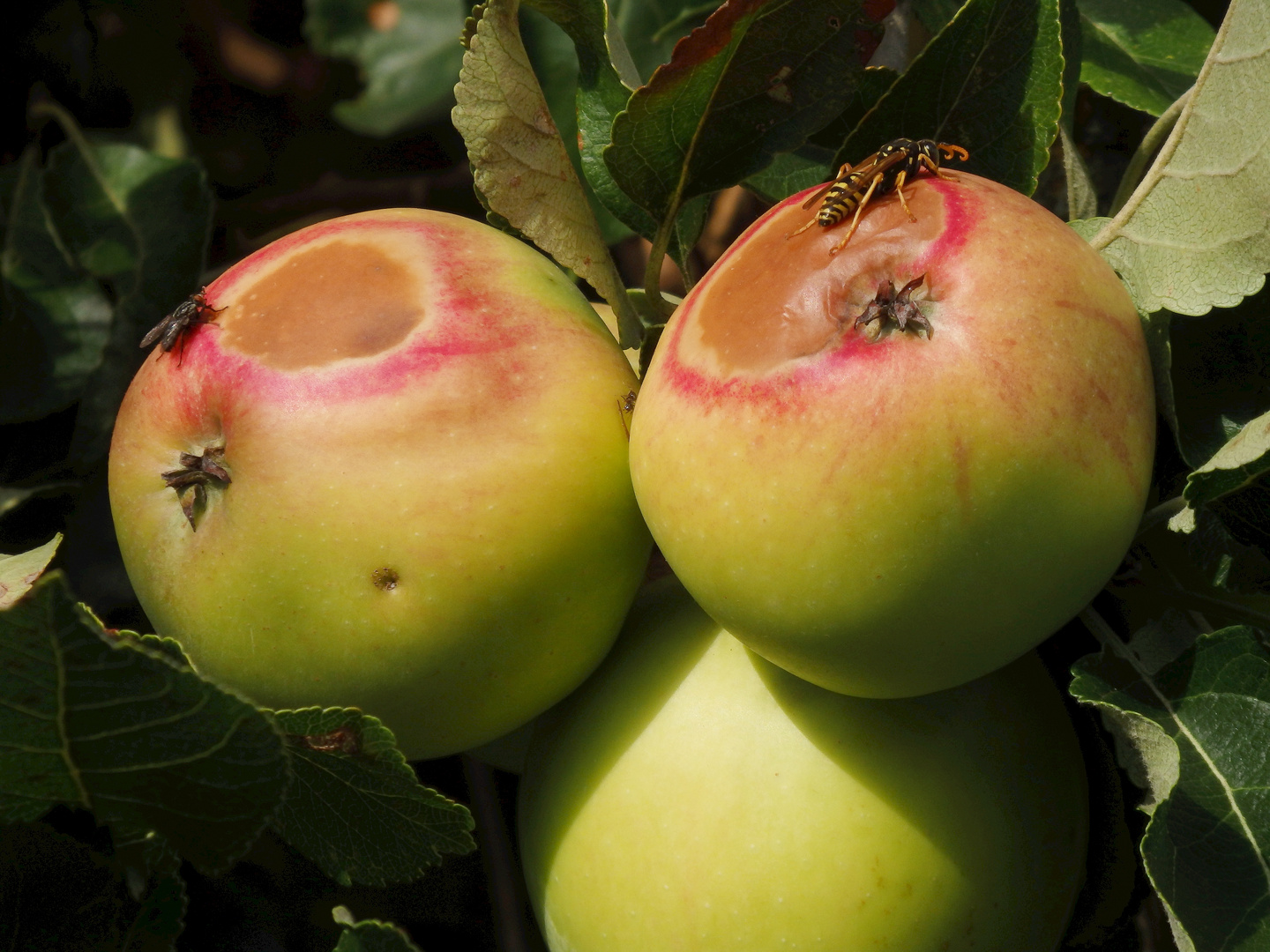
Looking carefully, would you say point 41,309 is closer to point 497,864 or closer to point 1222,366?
point 497,864

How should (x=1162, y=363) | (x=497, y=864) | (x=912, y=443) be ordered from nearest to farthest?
(x=912, y=443) → (x=1162, y=363) → (x=497, y=864)

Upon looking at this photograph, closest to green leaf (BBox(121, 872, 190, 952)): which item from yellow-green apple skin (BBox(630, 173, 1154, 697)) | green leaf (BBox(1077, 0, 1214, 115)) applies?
yellow-green apple skin (BBox(630, 173, 1154, 697))

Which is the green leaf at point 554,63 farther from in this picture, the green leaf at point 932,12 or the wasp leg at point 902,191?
the wasp leg at point 902,191

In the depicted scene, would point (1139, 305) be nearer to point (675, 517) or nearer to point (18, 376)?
point (675, 517)

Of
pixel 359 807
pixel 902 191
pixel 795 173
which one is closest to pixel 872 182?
pixel 902 191

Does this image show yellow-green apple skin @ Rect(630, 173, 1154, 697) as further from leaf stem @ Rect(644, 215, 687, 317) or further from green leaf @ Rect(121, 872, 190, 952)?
green leaf @ Rect(121, 872, 190, 952)

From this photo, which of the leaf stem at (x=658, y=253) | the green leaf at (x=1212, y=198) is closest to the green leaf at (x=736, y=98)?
the leaf stem at (x=658, y=253)
